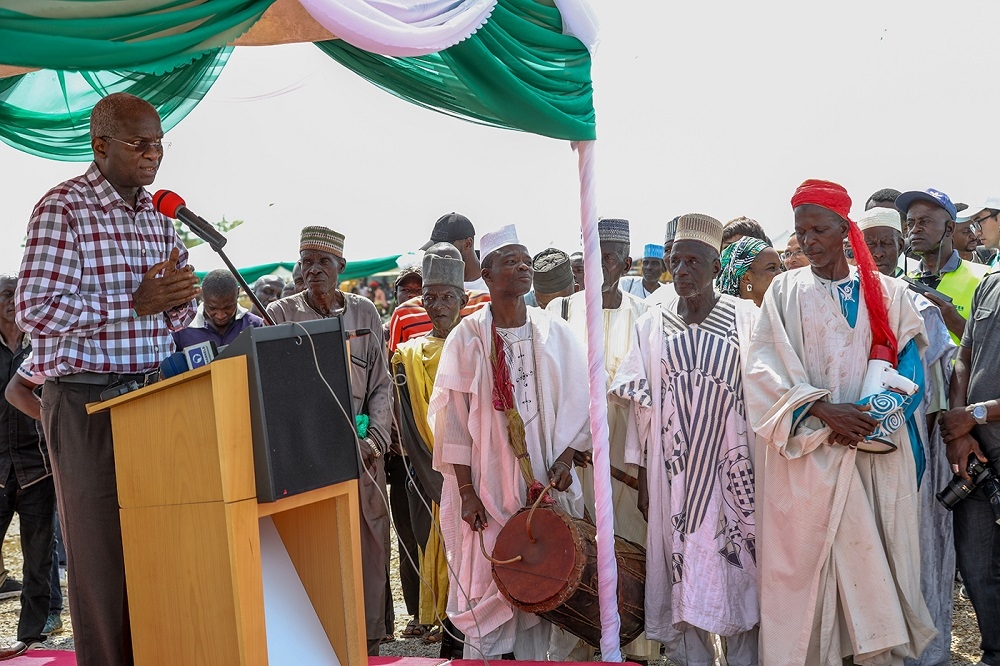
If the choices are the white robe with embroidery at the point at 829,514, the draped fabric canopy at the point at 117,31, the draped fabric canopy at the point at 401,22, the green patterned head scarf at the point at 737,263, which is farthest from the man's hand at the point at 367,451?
the green patterned head scarf at the point at 737,263

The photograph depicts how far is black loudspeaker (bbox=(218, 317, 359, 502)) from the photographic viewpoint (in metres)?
3.19

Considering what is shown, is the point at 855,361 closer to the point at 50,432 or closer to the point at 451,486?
the point at 451,486

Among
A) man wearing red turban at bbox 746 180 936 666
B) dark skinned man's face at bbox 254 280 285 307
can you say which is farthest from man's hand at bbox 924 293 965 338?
dark skinned man's face at bbox 254 280 285 307

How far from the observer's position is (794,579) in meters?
4.89

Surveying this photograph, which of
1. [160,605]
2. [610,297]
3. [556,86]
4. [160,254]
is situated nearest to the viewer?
[160,605]

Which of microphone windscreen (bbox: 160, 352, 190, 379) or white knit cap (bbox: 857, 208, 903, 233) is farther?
white knit cap (bbox: 857, 208, 903, 233)

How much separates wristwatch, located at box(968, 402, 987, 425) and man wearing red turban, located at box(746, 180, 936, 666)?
0.35 metres

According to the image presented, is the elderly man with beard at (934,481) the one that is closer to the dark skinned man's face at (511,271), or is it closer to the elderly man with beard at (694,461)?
the elderly man with beard at (694,461)

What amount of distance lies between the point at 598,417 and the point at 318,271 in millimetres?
1985

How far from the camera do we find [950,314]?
19.5 feet

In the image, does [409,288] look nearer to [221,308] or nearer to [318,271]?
[221,308]

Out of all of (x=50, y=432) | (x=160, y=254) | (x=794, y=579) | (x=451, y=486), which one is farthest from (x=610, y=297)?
(x=50, y=432)

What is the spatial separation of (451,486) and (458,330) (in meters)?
0.83

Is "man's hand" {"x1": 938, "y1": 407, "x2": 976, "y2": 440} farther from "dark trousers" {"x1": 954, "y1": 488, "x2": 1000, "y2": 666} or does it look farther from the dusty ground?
the dusty ground
